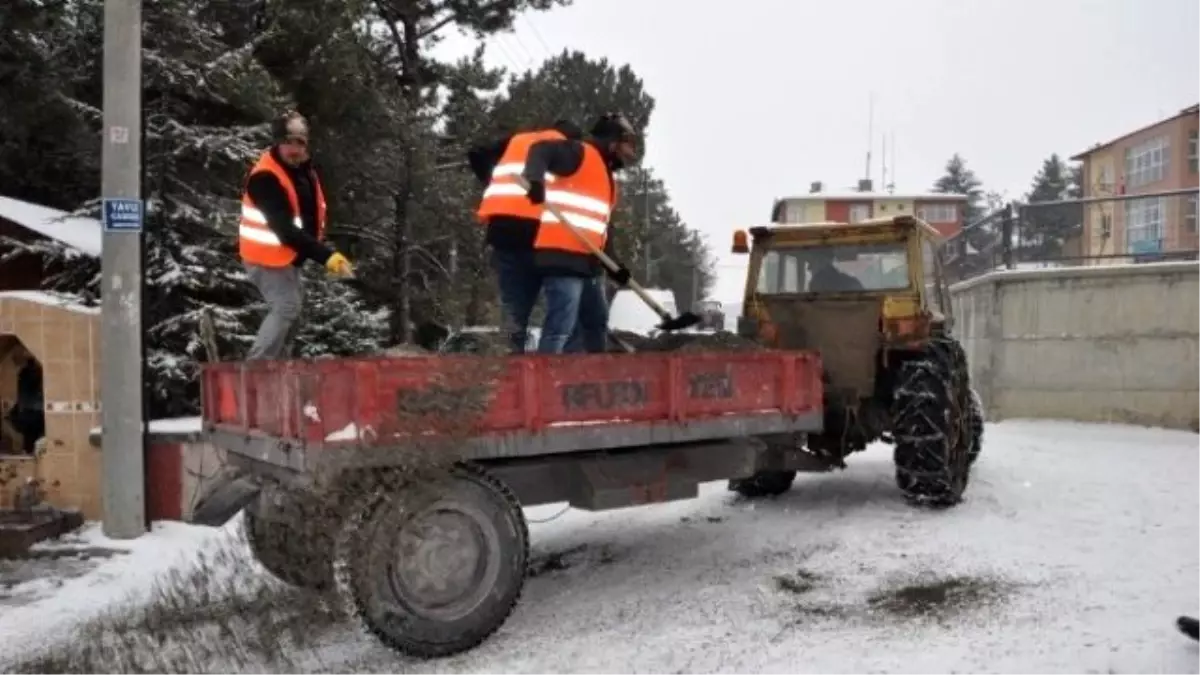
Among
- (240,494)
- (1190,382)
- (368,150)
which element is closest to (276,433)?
(240,494)

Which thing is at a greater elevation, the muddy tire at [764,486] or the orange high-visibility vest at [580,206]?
the orange high-visibility vest at [580,206]

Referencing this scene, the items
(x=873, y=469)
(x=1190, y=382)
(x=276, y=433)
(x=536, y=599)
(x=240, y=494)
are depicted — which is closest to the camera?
(x=276, y=433)

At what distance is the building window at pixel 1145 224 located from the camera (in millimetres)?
12086

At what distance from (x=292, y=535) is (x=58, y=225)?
290 inches

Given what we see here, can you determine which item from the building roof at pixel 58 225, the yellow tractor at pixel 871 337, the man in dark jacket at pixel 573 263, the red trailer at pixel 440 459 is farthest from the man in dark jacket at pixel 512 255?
the building roof at pixel 58 225

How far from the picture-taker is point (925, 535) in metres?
6.43

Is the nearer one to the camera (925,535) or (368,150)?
(925,535)

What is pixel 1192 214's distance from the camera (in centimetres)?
1188

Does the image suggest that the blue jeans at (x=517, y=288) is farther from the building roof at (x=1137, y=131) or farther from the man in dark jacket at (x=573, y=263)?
the building roof at (x=1137, y=131)

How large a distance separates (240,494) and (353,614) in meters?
1.22

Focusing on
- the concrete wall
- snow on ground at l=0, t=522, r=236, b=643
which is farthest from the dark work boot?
the concrete wall

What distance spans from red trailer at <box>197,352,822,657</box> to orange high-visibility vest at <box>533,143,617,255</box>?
0.99 meters

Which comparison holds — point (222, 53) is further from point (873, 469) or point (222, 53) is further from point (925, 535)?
point (925, 535)

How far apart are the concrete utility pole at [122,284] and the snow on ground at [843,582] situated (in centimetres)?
51
